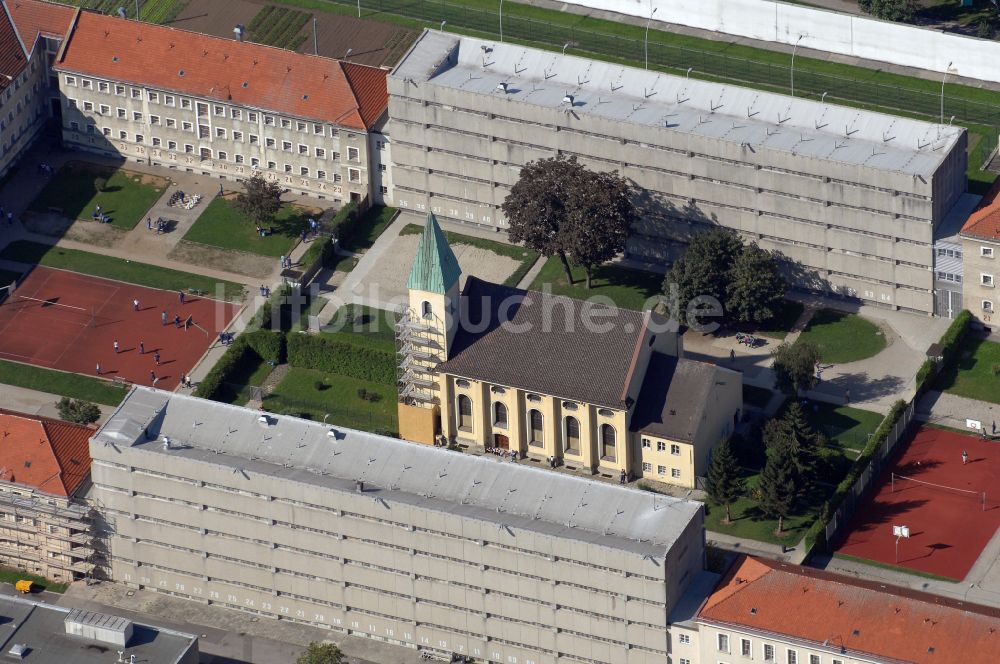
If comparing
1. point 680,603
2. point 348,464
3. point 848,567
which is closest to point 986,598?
point 848,567

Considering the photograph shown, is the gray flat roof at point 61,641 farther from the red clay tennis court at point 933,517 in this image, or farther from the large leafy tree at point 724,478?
the red clay tennis court at point 933,517

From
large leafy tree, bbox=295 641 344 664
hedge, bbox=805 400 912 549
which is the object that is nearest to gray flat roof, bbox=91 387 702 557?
large leafy tree, bbox=295 641 344 664

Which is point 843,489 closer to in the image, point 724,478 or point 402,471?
point 724,478

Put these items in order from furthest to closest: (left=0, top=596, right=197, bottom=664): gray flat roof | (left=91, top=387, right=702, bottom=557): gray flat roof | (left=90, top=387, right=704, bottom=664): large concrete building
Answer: (left=0, top=596, right=197, bottom=664): gray flat roof → (left=91, top=387, right=702, bottom=557): gray flat roof → (left=90, top=387, right=704, bottom=664): large concrete building

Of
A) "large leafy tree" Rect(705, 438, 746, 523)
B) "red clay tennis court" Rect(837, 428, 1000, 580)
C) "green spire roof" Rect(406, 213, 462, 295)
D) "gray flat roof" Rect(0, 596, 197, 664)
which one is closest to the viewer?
"gray flat roof" Rect(0, 596, 197, 664)

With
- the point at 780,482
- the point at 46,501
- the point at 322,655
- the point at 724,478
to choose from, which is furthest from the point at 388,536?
the point at 780,482

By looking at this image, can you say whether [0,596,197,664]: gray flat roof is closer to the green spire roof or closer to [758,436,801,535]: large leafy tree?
the green spire roof
